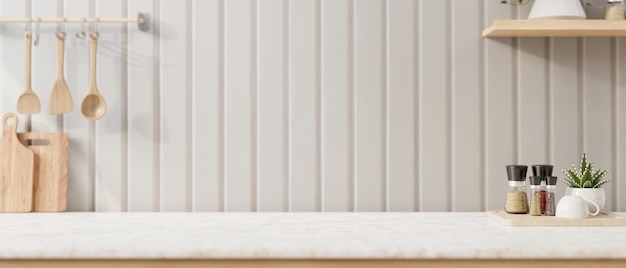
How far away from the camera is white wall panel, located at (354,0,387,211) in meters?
1.97

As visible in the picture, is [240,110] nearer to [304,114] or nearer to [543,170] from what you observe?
[304,114]

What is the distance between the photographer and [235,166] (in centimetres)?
196

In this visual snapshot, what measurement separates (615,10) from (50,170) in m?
1.62

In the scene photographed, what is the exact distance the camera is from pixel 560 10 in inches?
71.7

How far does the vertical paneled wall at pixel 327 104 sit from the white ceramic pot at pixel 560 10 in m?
0.13

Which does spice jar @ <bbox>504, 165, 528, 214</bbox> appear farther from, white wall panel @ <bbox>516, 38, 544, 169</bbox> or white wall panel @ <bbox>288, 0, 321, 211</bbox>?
white wall panel @ <bbox>288, 0, 321, 211</bbox>

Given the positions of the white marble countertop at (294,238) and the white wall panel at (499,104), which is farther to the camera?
the white wall panel at (499,104)

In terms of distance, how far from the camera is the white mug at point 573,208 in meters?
1.65

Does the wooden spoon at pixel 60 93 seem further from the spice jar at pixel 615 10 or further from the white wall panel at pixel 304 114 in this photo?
the spice jar at pixel 615 10

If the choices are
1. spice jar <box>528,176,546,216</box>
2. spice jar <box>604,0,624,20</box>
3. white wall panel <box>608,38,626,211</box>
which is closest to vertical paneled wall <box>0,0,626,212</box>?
white wall panel <box>608,38,626,211</box>

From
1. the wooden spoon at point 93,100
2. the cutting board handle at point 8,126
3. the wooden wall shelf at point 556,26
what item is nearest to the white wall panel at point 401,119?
the wooden wall shelf at point 556,26

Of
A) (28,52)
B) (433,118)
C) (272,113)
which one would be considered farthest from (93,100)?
(433,118)

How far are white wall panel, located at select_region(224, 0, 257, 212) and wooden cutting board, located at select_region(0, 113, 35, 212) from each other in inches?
21.4

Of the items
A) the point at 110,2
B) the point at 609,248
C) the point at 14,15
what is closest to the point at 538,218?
the point at 609,248
